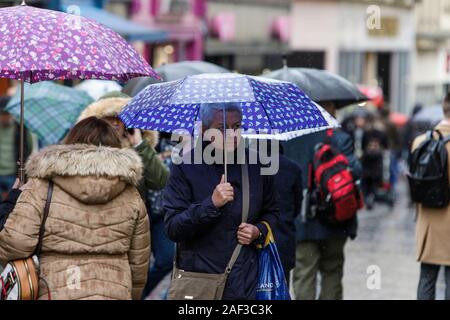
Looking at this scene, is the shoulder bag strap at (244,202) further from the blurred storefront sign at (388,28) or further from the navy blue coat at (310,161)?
the blurred storefront sign at (388,28)

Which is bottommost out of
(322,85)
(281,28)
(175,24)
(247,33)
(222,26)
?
(281,28)

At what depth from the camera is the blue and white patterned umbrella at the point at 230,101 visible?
5.85 meters

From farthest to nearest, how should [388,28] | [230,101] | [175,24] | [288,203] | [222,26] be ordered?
[388,28]
[222,26]
[175,24]
[288,203]
[230,101]

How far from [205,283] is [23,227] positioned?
3.16ft

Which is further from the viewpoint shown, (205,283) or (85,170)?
Result: (205,283)

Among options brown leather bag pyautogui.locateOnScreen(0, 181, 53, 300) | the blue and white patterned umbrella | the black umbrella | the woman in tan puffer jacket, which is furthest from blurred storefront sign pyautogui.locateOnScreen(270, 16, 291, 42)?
brown leather bag pyautogui.locateOnScreen(0, 181, 53, 300)

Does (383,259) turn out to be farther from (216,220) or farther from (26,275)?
(26,275)

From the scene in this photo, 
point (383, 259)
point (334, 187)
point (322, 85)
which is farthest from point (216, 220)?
point (383, 259)

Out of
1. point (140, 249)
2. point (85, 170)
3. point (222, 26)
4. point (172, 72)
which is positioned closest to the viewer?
point (85, 170)

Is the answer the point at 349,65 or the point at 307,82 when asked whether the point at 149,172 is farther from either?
the point at 349,65

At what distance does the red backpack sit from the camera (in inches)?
332

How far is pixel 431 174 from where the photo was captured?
827cm

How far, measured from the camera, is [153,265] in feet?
29.1

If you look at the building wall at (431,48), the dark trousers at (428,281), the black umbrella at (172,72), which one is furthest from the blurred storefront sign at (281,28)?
the dark trousers at (428,281)
